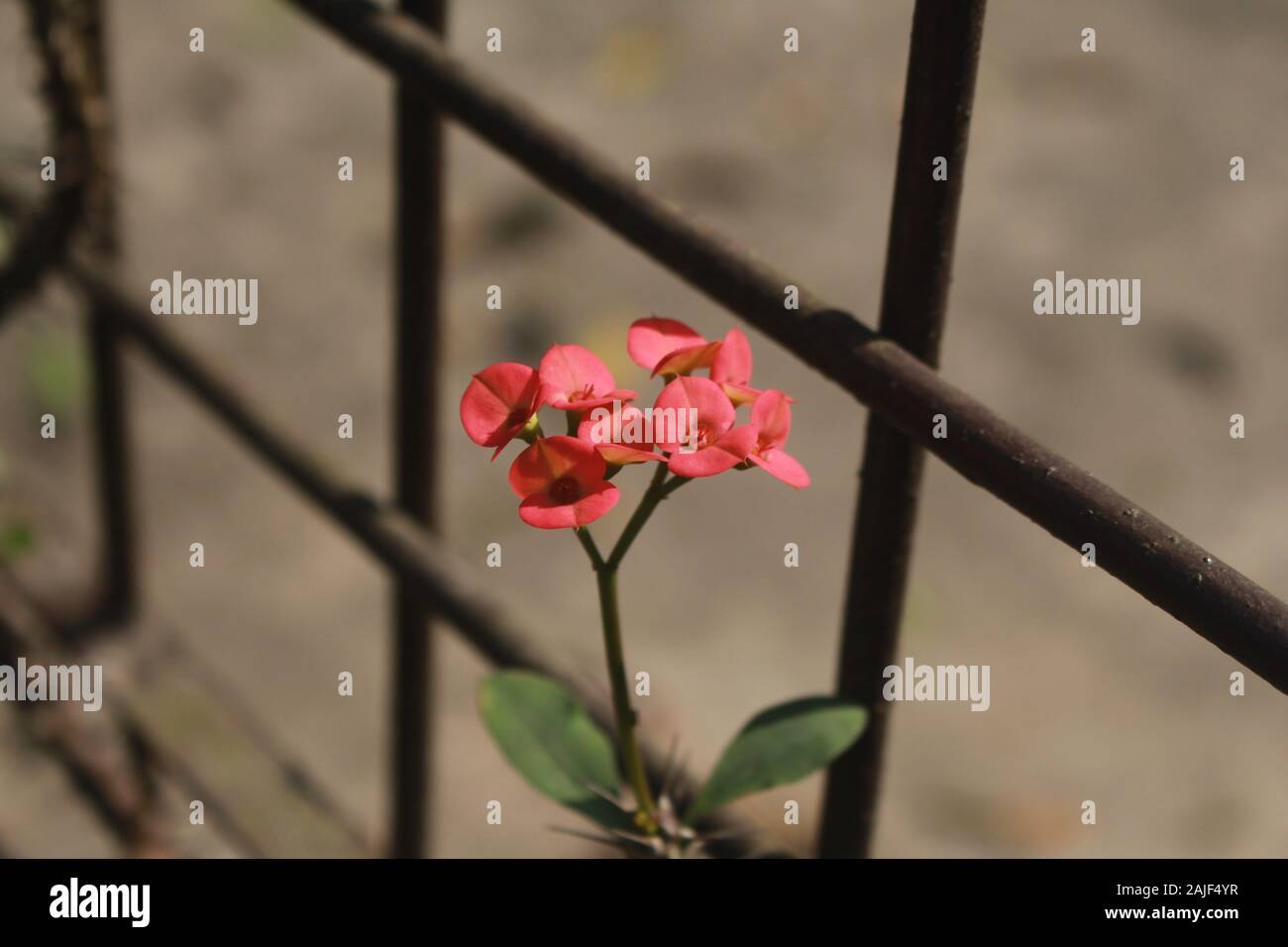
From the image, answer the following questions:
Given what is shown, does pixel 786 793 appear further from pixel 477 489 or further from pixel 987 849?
pixel 477 489

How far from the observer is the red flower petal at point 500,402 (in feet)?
2.09

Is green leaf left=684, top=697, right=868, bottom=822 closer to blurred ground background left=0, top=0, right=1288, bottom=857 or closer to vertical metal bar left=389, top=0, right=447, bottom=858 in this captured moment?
vertical metal bar left=389, top=0, right=447, bottom=858

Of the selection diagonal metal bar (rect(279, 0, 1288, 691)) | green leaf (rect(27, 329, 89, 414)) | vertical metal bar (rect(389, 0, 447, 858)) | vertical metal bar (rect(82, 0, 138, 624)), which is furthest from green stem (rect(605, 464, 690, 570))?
A: green leaf (rect(27, 329, 89, 414))

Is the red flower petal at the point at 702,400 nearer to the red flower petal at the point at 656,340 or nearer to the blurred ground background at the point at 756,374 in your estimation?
the red flower petal at the point at 656,340

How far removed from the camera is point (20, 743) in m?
2.08

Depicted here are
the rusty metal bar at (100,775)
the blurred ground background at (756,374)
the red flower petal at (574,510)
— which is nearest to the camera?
the red flower petal at (574,510)

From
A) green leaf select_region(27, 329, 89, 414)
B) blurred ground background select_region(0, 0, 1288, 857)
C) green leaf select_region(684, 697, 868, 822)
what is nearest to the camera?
green leaf select_region(684, 697, 868, 822)

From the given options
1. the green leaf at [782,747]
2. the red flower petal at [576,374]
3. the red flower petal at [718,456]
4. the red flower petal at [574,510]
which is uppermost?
the red flower petal at [576,374]

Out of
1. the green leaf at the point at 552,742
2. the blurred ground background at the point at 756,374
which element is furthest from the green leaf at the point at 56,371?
the green leaf at the point at 552,742

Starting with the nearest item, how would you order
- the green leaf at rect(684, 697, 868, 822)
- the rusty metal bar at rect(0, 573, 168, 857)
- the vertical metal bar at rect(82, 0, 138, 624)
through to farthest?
1. the green leaf at rect(684, 697, 868, 822)
2. the vertical metal bar at rect(82, 0, 138, 624)
3. the rusty metal bar at rect(0, 573, 168, 857)

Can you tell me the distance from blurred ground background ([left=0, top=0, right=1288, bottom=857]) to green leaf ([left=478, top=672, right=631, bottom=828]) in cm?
105

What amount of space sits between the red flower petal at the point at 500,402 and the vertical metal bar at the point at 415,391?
32cm

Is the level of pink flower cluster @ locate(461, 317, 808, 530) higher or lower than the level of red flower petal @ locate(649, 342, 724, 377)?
lower

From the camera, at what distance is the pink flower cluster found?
0.61 m
